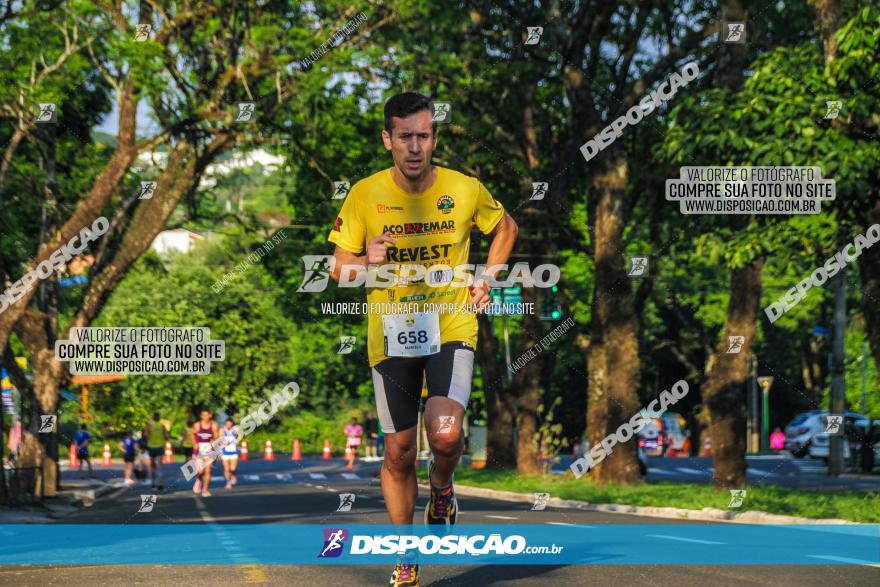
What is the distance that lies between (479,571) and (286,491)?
22270 millimetres

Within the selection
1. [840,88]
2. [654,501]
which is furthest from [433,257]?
[654,501]

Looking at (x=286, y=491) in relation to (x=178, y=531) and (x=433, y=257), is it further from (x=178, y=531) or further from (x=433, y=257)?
(x=433, y=257)

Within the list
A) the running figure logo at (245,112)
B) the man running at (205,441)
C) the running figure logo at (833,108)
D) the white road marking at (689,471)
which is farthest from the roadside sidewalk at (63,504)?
the white road marking at (689,471)

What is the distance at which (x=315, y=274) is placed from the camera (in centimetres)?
3688

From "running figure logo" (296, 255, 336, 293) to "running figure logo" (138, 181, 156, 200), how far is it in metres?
6.43

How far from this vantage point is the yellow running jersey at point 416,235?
23.6 ft

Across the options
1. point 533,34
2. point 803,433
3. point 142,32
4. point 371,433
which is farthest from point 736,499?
point 371,433

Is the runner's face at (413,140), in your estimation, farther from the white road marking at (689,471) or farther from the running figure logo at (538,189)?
the white road marking at (689,471)

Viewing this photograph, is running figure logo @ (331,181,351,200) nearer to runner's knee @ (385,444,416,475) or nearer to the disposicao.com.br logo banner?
the disposicao.com.br logo banner

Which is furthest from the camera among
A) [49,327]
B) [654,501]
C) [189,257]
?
[189,257]

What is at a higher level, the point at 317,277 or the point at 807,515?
the point at 317,277

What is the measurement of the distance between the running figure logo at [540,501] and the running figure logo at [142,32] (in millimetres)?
10835

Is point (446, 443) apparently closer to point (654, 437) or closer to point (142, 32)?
point (142, 32)

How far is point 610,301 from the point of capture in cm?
2845
